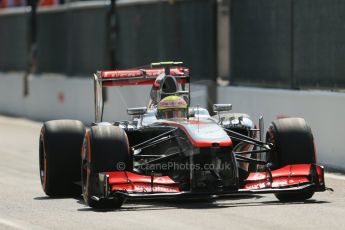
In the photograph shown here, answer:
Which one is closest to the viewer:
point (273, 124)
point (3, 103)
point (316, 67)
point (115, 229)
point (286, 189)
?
point (115, 229)

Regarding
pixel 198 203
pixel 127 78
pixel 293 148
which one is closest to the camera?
pixel 198 203

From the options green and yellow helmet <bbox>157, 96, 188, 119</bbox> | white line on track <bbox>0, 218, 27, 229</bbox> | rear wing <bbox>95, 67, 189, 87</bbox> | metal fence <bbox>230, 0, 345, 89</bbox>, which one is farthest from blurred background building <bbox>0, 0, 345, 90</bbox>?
white line on track <bbox>0, 218, 27, 229</bbox>

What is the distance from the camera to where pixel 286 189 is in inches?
487

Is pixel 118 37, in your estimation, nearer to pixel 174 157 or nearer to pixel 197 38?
pixel 197 38

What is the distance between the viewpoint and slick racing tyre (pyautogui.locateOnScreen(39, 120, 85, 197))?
13773 mm

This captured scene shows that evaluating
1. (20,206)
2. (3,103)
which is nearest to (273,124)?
(20,206)

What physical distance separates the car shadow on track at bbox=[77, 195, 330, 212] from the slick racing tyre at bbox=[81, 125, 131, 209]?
122mm

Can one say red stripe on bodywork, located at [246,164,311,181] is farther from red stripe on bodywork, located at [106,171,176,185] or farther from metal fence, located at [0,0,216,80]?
metal fence, located at [0,0,216,80]

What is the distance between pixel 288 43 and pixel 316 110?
6.94 ft

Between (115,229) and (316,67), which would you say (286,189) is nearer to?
(115,229)

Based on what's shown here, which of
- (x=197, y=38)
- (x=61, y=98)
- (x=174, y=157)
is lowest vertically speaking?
(x=61, y=98)

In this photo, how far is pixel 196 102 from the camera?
23078 mm

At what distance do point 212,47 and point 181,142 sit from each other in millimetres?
→ 10656

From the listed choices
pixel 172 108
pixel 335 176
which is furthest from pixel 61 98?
pixel 172 108
